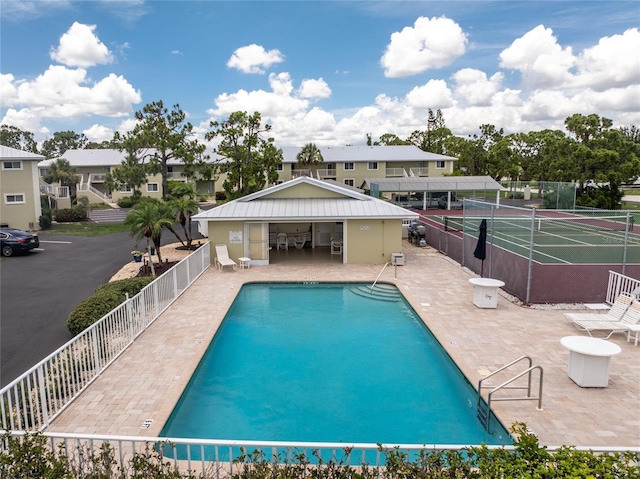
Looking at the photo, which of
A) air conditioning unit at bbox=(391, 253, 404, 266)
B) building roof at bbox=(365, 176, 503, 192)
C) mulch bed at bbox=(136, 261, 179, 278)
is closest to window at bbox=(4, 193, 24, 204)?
mulch bed at bbox=(136, 261, 179, 278)

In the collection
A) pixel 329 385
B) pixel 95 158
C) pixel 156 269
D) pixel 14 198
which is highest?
pixel 95 158

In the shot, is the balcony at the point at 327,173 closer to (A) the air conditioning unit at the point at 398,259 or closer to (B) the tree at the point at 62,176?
(B) the tree at the point at 62,176

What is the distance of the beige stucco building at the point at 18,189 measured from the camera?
32.5 meters

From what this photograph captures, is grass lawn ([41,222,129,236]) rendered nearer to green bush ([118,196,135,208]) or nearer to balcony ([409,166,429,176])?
green bush ([118,196,135,208])

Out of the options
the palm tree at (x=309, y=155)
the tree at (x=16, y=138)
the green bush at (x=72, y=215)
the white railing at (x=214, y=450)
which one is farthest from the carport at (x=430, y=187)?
the tree at (x=16, y=138)

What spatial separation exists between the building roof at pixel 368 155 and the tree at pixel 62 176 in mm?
22122

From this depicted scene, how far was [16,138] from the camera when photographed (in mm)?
93312

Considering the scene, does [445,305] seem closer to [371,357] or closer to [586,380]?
[371,357]

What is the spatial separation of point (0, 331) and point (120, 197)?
41.0 metres

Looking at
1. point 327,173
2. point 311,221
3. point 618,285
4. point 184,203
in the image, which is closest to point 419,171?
point 327,173

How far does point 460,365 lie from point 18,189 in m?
34.4

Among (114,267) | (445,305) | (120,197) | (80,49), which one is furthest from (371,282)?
(120,197)

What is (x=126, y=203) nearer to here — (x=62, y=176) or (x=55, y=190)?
(x=62, y=176)

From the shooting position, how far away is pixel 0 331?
12.7m
